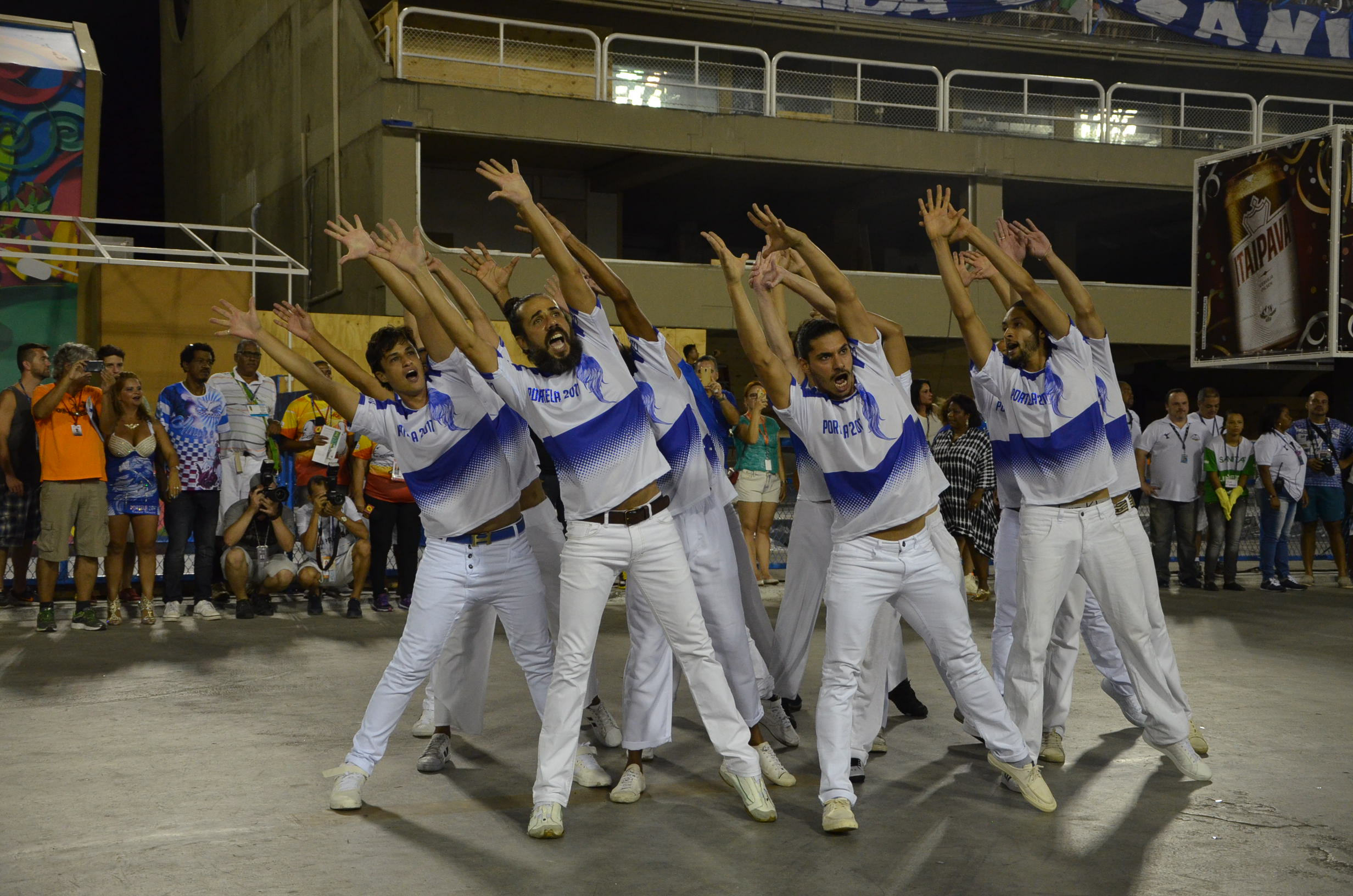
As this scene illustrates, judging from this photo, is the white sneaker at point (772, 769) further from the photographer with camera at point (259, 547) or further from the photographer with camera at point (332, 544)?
the photographer with camera at point (259, 547)

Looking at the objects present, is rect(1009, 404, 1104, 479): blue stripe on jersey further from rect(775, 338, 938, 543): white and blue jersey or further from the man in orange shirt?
the man in orange shirt

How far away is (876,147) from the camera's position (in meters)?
23.0

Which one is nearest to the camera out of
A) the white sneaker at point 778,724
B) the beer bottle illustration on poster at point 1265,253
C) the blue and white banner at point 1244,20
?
the white sneaker at point 778,724

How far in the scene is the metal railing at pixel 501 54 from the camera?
21094 mm

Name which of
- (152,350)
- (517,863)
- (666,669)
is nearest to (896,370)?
(666,669)

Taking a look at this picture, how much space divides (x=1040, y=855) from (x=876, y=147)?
19.9m

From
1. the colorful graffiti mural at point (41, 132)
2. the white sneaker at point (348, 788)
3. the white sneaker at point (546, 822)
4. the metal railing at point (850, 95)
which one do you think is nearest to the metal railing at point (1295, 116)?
the metal railing at point (850, 95)

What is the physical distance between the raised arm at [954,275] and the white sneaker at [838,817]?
1.96m

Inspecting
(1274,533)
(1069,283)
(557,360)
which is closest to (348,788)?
(557,360)

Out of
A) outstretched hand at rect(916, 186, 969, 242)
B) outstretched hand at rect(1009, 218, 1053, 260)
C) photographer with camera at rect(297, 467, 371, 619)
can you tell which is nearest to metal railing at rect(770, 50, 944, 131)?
photographer with camera at rect(297, 467, 371, 619)

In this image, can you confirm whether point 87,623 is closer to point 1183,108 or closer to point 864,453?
point 864,453

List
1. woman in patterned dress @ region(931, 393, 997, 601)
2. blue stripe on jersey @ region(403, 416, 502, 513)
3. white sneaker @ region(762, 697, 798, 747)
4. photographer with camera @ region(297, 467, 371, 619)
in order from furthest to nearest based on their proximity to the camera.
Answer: photographer with camera @ region(297, 467, 371, 619)
woman in patterned dress @ region(931, 393, 997, 601)
white sneaker @ region(762, 697, 798, 747)
blue stripe on jersey @ region(403, 416, 502, 513)

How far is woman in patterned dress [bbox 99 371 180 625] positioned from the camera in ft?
32.7

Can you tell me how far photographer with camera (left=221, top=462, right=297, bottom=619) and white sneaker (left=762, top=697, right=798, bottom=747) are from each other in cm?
576
